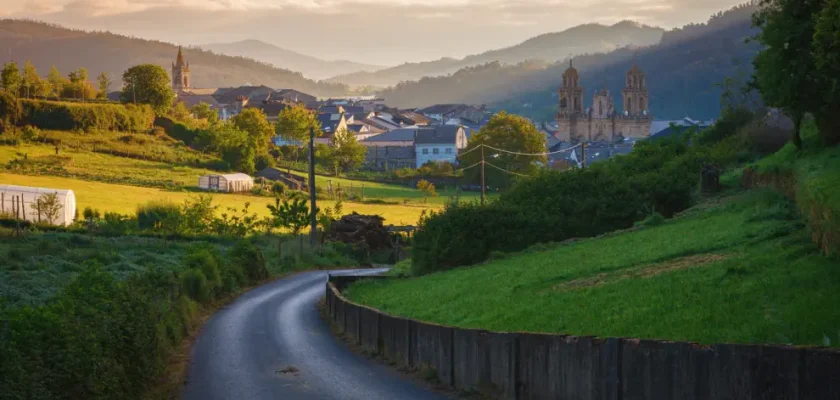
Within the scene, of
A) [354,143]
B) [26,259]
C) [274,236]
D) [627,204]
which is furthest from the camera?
[354,143]

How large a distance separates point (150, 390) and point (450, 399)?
5.77 m

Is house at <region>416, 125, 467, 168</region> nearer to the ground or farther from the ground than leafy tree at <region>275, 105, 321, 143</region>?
nearer to the ground

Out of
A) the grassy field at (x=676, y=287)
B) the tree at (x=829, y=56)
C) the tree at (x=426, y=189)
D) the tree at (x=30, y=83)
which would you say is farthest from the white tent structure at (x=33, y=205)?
the tree at (x=30, y=83)

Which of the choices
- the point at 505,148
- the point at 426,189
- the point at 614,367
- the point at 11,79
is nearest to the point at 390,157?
the point at 505,148

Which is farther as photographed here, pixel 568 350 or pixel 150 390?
pixel 150 390

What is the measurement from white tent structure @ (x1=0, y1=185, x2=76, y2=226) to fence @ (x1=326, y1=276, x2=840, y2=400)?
1950 inches

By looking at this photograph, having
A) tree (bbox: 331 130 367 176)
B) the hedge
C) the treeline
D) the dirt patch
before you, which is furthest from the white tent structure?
tree (bbox: 331 130 367 176)

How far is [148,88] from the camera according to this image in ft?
465

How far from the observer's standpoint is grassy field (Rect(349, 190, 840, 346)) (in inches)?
607

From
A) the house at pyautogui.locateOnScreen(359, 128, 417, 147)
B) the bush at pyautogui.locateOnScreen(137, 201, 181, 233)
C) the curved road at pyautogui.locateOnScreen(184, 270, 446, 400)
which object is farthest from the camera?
the house at pyautogui.locateOnScreen(359, 128, 417, 147)

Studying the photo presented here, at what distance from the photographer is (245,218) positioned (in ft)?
254

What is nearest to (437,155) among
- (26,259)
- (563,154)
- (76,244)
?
(563,154)

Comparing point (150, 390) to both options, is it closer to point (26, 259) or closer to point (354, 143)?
point (26, 259)

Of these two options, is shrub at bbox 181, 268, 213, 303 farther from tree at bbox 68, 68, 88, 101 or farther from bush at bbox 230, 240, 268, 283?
tree at bbox 68, 68, 88, 101
